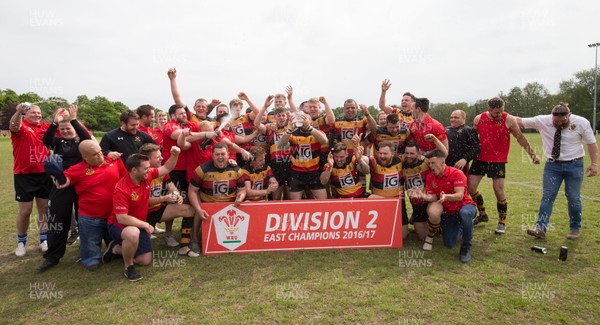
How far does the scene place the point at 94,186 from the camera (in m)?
4.80

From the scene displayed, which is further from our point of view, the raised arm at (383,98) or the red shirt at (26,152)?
the raised arm at (383,98)

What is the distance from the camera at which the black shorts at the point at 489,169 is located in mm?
6148

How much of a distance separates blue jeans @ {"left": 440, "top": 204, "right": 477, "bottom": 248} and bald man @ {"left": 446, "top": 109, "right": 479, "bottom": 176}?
127 centimetres

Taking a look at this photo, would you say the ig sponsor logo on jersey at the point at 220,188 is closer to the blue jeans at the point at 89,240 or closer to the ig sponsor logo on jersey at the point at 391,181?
the blue jeans at the point at 89,240

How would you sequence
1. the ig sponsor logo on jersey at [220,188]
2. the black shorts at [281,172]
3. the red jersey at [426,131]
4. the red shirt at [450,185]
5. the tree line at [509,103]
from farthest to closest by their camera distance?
the tree line at [509,103] < the black shorts at [281,172] < the red jersey at [426,131] < the ig sponsor logo on jersey at [220,188] < the red shirt at [450,185]

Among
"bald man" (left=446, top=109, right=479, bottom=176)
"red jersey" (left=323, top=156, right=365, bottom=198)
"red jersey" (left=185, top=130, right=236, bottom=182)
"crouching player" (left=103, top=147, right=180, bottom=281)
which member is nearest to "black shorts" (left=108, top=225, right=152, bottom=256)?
"crouching player" (left=103, top=147, right=180, bottom=281)

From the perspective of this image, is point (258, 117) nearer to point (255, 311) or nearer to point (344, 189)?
point (344, 189)

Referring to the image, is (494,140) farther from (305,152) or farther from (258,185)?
(258,185)

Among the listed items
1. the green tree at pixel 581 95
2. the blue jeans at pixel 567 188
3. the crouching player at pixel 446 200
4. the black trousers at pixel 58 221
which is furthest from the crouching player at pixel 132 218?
the green tree at pixel 581 95

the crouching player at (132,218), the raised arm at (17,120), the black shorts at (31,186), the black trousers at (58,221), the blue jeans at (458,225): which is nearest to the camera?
the crouching player at (132,218)

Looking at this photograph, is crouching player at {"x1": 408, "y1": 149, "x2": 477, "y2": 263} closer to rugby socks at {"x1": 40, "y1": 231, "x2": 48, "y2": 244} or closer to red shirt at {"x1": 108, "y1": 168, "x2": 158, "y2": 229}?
red shirt at {"x1": 108, "y1": 168, "x2": 158, "y2": 229}

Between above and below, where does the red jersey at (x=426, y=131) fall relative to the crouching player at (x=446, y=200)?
above

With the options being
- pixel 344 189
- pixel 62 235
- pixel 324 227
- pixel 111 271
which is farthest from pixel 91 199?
pixel 344 189

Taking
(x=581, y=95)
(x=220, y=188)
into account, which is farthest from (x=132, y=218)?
(x=581, y=95)
